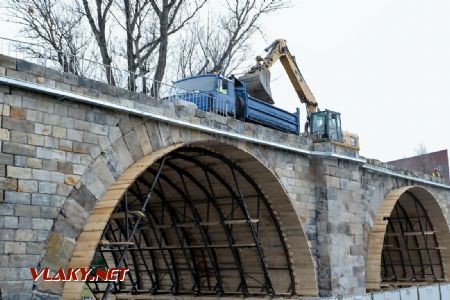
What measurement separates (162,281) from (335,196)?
835 centimetres

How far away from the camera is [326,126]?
1973 cm

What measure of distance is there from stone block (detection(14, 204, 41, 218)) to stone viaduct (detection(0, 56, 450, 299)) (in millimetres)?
24

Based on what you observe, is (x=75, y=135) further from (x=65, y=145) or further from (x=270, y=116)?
(x=270, y=116)

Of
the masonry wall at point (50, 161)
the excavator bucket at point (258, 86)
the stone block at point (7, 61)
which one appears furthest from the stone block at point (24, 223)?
the excavator bucket at point (258, 86)

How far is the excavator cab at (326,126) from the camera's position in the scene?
1956cm

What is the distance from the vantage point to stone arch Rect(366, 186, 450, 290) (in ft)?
83.4

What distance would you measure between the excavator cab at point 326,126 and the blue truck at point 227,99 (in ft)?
6.04

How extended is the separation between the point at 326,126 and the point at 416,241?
1035 cm

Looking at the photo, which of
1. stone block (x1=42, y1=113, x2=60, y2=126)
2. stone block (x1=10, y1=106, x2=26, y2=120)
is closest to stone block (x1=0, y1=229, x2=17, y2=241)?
stone block (x1=10, y1=106, x2=26, y2=120)

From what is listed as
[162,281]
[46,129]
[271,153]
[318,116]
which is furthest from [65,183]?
[162,281]

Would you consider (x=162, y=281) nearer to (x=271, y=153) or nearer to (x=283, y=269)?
(x=283, y=269)

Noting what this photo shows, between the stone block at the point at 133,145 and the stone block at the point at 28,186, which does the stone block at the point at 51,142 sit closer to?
the stone block at the point at 28,186

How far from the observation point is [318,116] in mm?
20250

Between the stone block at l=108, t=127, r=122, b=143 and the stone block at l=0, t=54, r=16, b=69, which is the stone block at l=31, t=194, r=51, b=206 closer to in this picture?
the stone block at l=108, t=127, r=122, b=143
